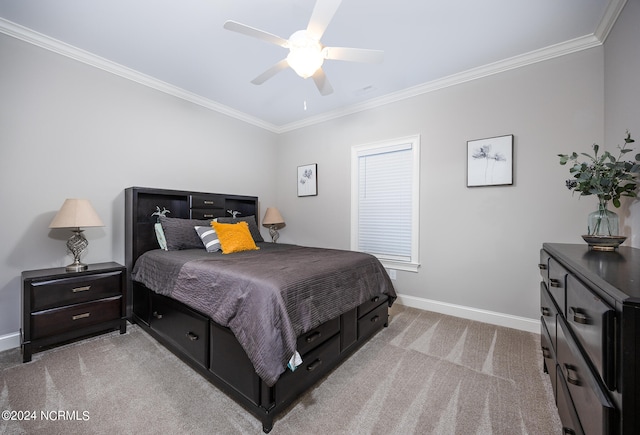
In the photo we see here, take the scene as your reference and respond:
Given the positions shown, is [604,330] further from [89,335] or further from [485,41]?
[89,335]

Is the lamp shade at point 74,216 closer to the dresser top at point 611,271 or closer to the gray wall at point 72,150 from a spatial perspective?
the gray wall at point 72,150

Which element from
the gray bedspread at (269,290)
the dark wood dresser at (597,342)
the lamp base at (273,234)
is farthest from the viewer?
the lamp base at (273,234)

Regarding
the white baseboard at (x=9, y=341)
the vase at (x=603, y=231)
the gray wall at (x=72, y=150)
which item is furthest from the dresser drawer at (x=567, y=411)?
the white baseboard at (x=9, y=341)

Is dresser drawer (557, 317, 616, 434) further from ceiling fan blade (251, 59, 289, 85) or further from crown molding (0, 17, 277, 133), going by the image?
crown molding (0, 17, 277, 133)

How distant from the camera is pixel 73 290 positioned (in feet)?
7.39

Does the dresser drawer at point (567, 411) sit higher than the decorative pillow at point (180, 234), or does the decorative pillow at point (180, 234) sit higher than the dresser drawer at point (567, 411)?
the decorative pillow at point (180, 234)

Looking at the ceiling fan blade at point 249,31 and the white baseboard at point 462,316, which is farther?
the white baseboard at point 462,316

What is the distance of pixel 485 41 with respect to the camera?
94.0 inches

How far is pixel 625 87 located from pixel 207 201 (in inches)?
162

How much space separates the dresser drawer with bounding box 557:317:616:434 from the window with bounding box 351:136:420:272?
2050 millimetres

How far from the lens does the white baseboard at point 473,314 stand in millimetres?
2594

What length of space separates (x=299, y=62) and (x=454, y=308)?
9.77 ft

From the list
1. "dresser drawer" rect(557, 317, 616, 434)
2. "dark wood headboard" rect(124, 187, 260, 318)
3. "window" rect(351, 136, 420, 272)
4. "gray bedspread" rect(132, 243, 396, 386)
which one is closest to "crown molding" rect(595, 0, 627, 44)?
"window" rect(351, 136, 420, 272)

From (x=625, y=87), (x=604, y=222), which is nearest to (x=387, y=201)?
(x=604, y=222)
